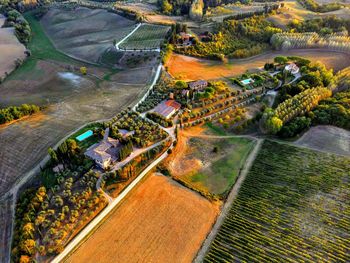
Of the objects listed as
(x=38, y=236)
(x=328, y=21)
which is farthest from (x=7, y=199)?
(x=328, y=21)

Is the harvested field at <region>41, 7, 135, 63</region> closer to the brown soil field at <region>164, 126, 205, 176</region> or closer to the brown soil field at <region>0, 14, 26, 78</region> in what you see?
the brown soil field at <region>0, 14, 26, 78</region>

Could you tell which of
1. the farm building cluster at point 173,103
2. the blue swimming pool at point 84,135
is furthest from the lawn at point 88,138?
the farm building cluster at point 173,103

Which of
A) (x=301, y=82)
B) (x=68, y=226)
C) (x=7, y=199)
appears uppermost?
(x=301, y=82)

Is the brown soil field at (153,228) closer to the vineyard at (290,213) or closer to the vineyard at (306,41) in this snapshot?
the vineyard at (290,213)

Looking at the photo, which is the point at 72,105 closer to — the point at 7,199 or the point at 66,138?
the point at 66,138

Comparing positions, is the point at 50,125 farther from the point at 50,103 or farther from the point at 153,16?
the point at 153,16

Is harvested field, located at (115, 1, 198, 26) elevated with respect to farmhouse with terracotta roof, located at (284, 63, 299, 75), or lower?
elevated

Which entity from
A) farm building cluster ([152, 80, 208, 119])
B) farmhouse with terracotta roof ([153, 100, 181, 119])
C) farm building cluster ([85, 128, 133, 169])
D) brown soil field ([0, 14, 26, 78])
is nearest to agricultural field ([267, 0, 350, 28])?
farm building cluster ([152, 80, 208, 119])
